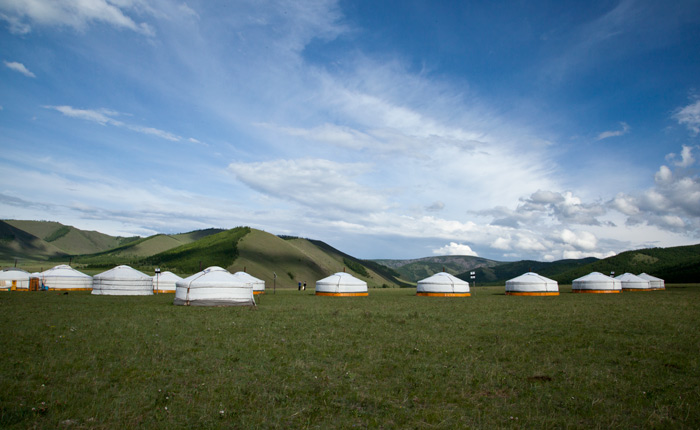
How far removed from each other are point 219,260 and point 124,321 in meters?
77.4

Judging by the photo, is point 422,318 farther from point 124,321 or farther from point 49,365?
point 49,365

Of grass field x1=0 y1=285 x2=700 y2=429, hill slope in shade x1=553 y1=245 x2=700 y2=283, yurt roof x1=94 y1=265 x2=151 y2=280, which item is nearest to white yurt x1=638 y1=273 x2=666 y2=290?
hill slope in shade x1=553 y1=245 x2=700 y2=283

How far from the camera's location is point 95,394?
732cm

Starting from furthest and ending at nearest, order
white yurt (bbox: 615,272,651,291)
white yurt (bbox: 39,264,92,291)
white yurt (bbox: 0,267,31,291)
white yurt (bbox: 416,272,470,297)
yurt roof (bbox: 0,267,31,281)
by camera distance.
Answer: white yurt (bbox: 615,272,651,291) → yurt roof (bbox: 0,267,31,281) → white yurt (bbox: 0,267,31,291) → white yurt (bbox: 39,264,92,291) → white yurt (bbox: 416,272,470,297)

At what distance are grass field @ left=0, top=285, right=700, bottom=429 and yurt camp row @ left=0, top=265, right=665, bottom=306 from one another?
10502mm

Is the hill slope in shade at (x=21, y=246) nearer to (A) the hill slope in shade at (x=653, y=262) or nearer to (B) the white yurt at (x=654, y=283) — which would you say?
(B) the white yurt at (x=654, y=283)

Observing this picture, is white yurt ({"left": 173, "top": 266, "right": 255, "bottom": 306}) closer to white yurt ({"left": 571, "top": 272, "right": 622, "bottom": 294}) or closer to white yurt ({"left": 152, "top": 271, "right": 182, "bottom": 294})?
white yurt ({"left": 152, "top": 271, "right": 182, "bottom": 294})

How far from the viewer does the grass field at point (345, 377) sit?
6.51 metres

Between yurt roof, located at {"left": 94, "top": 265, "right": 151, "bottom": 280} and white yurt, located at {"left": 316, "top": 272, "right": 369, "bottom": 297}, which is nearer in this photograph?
yurt roof, located at {"left": 94, "top": 265, "right": 151, "bottom": 280}

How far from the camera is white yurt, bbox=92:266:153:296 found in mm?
35750

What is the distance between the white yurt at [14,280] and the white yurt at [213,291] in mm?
31340

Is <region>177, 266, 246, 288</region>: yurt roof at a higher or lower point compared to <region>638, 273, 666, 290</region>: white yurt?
higher

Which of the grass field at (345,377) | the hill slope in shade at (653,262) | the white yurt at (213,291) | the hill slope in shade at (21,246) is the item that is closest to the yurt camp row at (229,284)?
the white yurt at (213,291)

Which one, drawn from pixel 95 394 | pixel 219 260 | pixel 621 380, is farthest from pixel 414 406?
pixel 219 260
